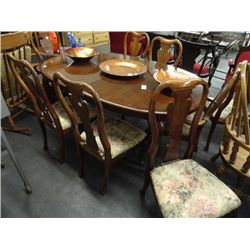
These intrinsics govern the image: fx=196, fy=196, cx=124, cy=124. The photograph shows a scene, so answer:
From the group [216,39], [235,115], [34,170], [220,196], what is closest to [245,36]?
[216,39]

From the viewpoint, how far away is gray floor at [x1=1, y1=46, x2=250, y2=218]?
4.70 ft

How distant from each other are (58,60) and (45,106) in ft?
2.23

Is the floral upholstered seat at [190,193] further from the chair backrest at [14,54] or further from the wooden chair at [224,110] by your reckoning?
the chair backrest at [14,54]

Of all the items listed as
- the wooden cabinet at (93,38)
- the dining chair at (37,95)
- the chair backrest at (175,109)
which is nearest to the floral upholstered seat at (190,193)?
the chair backrest at (175,109)

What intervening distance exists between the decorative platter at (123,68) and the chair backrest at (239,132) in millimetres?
755

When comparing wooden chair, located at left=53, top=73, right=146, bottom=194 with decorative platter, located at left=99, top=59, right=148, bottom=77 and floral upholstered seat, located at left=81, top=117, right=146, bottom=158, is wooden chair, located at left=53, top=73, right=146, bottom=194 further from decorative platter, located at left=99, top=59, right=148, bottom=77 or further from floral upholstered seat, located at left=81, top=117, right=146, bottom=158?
decorative platter, located at left=99, top=59, right=148, bottom=77

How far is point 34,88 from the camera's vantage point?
1394 millimetres

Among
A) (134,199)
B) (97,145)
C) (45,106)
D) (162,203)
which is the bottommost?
(134,199)

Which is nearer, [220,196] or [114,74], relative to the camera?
[220,196]

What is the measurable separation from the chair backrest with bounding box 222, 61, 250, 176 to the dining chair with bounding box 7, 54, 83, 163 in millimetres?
1187

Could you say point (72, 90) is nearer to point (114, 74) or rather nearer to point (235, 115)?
point (114, 74)

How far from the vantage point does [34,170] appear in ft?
5.62

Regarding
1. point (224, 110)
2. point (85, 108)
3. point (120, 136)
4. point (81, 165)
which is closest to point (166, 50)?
point (224, 110)

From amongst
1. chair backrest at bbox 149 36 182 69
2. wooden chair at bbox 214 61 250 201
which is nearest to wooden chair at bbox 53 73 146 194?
wooden chair at bbox 214 61 250 201
